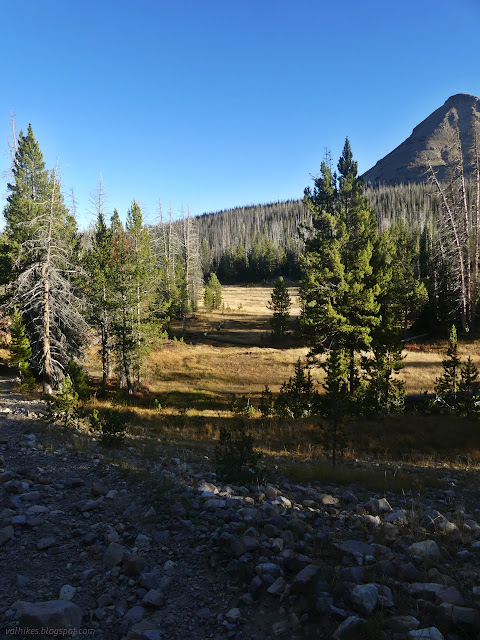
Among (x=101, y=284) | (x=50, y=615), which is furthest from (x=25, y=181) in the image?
(x=50, y=615)

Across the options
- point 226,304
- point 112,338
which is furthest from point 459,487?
point 226,304

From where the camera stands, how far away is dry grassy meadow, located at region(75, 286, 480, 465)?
13.9 metres

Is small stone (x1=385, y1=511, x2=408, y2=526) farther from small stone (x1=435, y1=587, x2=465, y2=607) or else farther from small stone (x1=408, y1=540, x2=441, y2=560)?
small stone (x1=435, y1=587, x2=465, y2=607)

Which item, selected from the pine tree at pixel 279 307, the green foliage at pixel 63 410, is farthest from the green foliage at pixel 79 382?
the pine tree at pixel 279 307

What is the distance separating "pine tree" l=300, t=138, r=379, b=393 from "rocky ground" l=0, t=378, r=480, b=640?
1430cm

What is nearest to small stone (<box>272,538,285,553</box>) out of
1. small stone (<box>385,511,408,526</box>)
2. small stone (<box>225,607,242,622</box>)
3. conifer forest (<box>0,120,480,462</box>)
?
small stone (<box>225,607,242,622</box>)

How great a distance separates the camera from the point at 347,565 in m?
3.73

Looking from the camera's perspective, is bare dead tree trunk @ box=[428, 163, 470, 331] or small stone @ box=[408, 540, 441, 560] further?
bare dead tree trunk @ box=[428, 163, 470, 331]

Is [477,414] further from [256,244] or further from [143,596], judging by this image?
[256,244]

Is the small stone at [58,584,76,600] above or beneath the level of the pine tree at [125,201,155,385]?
beneath

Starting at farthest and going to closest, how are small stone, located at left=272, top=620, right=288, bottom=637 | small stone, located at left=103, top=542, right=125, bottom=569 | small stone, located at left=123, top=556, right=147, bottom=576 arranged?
small stone, located at left=103, top=542, right=125, bottom=569
small stone, located at left=123, top=556, right=147, bottom=576
small stone, located at left=272, top=620, right=288, bottom=637

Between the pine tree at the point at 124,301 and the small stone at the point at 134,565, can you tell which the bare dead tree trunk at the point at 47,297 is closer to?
the pine tree at the point at 124,301

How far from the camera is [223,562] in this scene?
158 inches

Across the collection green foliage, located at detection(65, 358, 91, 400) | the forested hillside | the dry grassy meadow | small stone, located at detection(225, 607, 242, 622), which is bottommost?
the dry grassy meadow
